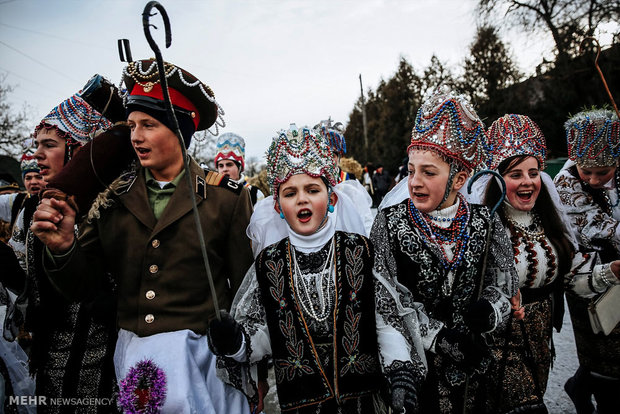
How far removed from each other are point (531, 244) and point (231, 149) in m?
4.28

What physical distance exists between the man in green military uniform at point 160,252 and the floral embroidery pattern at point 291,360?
0.93 feet

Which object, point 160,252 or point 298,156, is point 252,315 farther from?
point 298,156

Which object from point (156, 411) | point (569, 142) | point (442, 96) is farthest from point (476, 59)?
point (156, 411)

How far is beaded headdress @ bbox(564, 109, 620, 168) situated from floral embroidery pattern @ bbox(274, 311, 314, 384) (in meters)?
2.71

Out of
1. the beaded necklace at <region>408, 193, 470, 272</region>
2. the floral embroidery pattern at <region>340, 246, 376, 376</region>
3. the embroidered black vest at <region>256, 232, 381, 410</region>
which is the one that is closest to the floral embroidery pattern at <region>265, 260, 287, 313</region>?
the embroidered black vest at <region>256, 232, 381, 410</region>

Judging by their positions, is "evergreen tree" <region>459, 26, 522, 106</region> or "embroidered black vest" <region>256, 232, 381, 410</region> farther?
"evergreen tree" <region>459, 26, 522, 106</region>

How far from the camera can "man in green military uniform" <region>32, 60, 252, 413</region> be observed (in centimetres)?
184

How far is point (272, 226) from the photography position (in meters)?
2.29

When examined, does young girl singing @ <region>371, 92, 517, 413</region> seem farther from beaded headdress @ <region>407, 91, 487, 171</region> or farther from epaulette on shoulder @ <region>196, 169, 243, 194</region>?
epaulette on shoulder @ <region>196, 169, 243, 194</region>

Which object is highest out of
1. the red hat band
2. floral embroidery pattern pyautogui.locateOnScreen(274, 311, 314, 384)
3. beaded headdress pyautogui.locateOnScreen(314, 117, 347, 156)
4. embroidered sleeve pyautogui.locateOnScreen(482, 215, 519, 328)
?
beaded headdress pyautogui.locateOnScreen(314, 117, 347, 156)

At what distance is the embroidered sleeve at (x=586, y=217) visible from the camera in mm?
3037

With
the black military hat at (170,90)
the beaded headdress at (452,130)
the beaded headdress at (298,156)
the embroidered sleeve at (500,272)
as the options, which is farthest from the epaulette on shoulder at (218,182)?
the embroidered sleeve at (500,272)

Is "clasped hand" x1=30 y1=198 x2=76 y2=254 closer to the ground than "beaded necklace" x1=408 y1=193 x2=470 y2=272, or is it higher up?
higher up

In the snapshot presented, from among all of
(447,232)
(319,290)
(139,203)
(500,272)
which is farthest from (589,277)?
(139,203)
